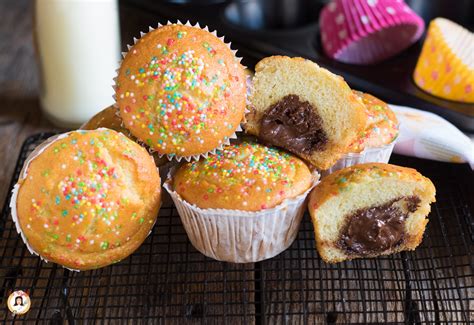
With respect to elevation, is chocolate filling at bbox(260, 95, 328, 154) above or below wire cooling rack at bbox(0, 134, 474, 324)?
above

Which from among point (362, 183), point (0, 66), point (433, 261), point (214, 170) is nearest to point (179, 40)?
point (214, 170)

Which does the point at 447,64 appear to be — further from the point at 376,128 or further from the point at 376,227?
the point at 376,227

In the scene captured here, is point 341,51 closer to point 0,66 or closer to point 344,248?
point 344,248

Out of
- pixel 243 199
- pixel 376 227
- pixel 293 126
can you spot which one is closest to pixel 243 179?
pixel 243 199

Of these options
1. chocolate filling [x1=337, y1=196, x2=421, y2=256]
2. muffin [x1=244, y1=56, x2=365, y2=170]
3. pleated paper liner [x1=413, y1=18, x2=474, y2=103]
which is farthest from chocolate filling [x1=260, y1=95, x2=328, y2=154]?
pleated paper liner [x1=413, y1=18, x2=474, y2=103]

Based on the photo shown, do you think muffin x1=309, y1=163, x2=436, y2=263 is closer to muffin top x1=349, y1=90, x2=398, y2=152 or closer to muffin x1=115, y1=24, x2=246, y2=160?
muffin top x1=349, y1=90, x2=398, y2=152
